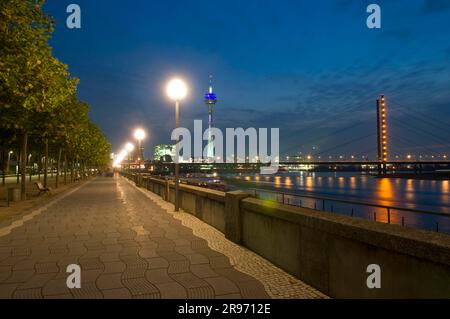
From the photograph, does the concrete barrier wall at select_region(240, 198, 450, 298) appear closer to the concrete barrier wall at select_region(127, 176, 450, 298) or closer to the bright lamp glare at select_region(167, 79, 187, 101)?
the concrete barrier wall at select_region(127, 176, 450, 298)

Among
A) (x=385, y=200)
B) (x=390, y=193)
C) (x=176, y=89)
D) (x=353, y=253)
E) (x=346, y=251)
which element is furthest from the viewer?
(x=390, y=193)

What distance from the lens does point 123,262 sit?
6.79m

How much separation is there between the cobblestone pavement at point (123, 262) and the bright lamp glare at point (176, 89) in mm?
5656

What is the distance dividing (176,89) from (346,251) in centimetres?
1121

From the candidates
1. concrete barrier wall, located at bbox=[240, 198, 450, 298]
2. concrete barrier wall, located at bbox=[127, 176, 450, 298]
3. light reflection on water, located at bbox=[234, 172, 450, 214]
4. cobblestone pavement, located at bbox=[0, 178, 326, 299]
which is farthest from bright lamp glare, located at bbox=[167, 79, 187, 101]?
light reflection on water, located at bbox=[234, 172, 450, 214]

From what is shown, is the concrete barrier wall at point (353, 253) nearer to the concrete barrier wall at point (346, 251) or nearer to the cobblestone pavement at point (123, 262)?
the concrete barrier wall at point (346, 251)

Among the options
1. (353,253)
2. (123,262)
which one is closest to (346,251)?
(353,253)

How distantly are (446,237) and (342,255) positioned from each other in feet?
4.58

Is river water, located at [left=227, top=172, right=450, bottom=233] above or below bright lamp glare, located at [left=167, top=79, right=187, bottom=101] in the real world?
below

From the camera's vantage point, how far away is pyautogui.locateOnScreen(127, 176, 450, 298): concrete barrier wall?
3.54 m

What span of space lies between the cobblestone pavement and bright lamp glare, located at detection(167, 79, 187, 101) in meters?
5.66

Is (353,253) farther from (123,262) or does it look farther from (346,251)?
(123,262)

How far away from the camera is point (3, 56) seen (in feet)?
33.7
